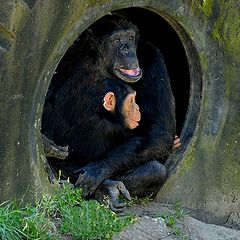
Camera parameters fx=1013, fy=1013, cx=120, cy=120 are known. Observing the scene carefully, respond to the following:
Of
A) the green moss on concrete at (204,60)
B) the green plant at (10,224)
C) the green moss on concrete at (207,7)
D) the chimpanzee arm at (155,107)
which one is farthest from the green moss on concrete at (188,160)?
the green plant at (10,224)

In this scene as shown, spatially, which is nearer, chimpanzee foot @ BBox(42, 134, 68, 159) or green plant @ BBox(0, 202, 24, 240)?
green plant @ BBox(0, 202, 24, 240)

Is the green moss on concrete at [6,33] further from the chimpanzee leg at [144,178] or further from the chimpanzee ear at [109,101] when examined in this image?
the chimpanzee leg at [144,178]

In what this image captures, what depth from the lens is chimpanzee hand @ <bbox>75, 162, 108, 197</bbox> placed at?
5.71 metres

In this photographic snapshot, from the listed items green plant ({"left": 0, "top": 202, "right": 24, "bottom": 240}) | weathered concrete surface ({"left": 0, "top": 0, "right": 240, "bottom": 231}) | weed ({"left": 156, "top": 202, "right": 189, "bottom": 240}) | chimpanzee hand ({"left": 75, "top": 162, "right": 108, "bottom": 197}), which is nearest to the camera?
green plant ({"left": 0, "top": 202, "right": 24, "bottom": 240})

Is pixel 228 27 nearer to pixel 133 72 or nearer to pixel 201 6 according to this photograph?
pixel 201 6

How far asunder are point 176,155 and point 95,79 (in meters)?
0.68

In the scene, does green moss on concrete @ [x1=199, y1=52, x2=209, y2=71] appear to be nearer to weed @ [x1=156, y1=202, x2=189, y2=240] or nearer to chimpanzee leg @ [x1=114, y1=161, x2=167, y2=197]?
chimpanzee leg @ [x1=114, y1=161, x2=167, y2=197]

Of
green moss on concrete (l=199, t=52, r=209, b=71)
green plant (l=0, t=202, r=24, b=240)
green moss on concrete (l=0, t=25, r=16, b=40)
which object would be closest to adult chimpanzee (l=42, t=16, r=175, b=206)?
green moss on concrete (l=199, t=52, r=209, b=71)

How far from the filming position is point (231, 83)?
6.11m

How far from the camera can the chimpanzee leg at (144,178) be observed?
5.92m

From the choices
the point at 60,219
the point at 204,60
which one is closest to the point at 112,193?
the point at 60,219

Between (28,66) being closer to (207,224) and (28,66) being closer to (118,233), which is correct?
(118,233)

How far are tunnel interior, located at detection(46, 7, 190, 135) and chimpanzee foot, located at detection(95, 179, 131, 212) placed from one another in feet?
2.47

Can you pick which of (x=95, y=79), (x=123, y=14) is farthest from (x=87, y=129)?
(x=123, y=14)
